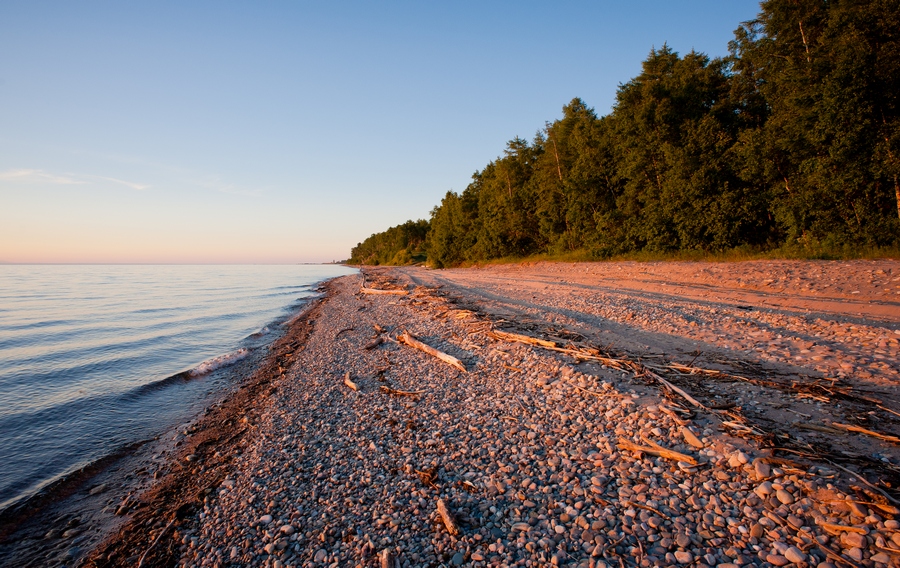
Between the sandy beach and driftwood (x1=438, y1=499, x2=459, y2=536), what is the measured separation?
0.9 inches

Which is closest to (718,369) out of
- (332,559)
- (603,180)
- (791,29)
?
(332,559)

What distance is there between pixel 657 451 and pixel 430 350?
744 centimetres

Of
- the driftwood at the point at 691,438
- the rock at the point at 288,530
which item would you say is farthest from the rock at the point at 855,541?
the rock at the point at 288,530

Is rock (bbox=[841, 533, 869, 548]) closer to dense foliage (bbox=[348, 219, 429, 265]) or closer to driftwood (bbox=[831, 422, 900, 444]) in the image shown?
driftwood (bbox=[831, 422, 900, 444])

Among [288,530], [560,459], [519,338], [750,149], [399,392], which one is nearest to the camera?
[288,530]

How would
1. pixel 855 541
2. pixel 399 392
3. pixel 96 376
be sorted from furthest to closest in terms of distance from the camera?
pixel 96 376
pixel 399 392
pixel 855 541

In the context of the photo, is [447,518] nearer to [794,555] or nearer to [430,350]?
[794,555]

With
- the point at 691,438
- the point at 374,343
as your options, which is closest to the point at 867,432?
the point at 691,438

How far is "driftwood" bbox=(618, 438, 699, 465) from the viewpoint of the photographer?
4.95 m

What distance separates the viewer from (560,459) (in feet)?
17.9

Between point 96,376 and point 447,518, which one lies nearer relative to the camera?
point 447,518

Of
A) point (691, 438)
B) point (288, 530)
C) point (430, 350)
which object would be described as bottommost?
point (288, 530)

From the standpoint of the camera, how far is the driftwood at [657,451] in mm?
4945

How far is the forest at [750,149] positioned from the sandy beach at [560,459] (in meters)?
13.1
